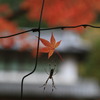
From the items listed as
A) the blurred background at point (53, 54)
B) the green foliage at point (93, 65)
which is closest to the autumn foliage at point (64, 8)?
the blurred background at point (53, 54)

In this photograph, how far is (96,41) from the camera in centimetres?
1375

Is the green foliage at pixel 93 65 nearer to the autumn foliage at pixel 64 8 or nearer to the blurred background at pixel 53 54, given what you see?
the blurred background at pixel 53 54

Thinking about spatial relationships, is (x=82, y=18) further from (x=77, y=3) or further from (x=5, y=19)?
(x=5, y=19)

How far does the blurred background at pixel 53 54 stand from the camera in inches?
219

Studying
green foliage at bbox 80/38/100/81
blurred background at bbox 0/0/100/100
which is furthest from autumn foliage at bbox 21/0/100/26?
green foliage at bbox 80/38/100/81

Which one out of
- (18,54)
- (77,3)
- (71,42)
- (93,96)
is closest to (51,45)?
(77,3)

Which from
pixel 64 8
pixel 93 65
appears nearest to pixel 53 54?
pixel 64 8

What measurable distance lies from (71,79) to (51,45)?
33.0 feet

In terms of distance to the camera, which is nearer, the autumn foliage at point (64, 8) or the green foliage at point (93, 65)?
the autumn foliage at point (64, 8)

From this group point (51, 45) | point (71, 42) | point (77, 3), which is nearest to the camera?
point (51, 45)

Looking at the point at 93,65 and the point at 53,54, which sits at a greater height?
the point at 93,65

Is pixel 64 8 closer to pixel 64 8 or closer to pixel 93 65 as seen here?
pixel 64 8

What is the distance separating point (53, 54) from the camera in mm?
5492

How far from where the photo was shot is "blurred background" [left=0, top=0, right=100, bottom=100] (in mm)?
5555
